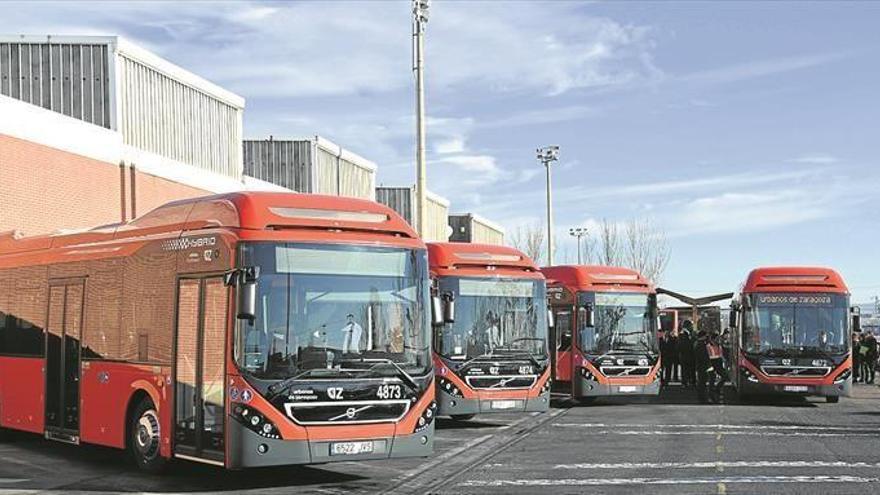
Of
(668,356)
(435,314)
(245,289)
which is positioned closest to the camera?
(245,289)

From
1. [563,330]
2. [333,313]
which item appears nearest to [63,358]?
[333,313]

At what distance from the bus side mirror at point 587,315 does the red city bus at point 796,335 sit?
11.5 feet

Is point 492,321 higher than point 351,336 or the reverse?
higher

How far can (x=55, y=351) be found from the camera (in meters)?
17.4

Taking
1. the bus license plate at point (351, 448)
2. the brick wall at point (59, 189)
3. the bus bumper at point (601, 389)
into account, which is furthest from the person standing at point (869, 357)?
the bus license plate at point (351, 448)

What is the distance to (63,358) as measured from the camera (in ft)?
56.0

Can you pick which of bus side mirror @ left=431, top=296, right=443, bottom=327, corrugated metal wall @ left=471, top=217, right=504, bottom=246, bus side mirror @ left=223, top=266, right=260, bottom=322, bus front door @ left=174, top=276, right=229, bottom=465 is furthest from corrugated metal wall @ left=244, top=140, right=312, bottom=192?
bus side mirror @ left=223, top=266, right=260, bottom=322

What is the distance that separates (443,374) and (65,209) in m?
15.9

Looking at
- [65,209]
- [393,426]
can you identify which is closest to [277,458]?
[393,426]

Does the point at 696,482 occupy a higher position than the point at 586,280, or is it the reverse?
the point at 586,280

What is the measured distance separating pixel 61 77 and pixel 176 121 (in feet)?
19.3

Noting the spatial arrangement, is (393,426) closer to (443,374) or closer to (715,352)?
(443,374)

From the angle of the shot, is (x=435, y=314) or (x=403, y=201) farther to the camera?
(x=403, y=201)

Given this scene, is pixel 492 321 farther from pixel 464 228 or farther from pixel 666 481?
pixel 464 228
